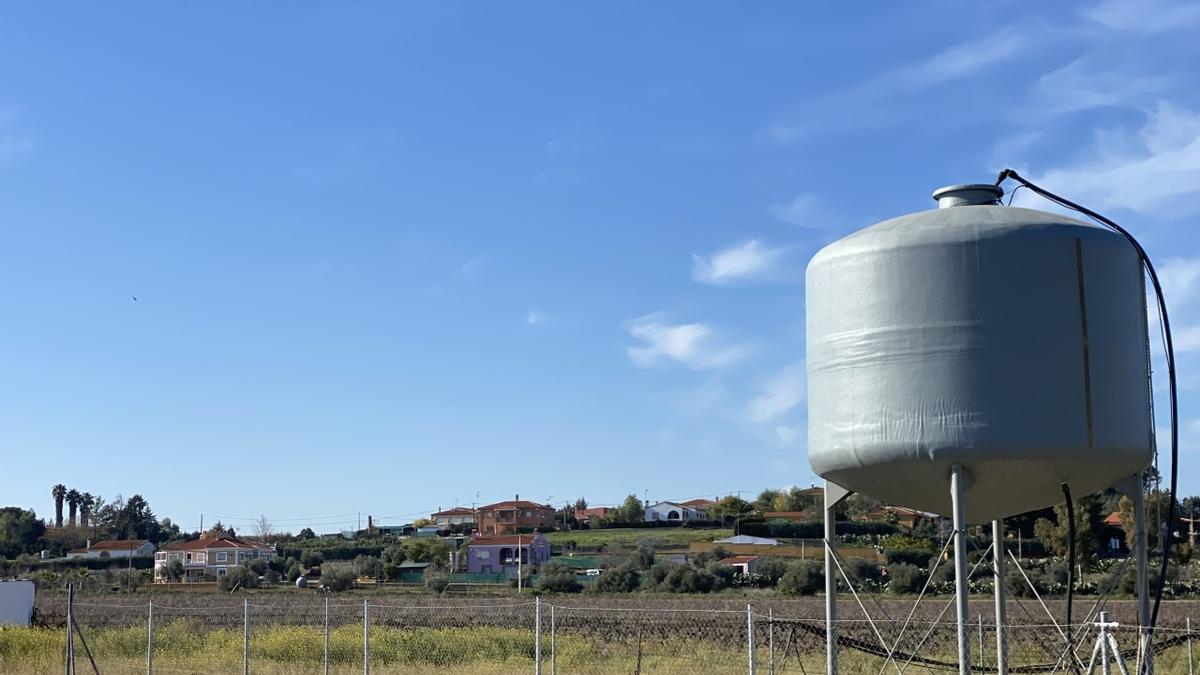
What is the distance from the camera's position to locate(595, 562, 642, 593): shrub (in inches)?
2314

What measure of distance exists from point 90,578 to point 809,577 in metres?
47.6

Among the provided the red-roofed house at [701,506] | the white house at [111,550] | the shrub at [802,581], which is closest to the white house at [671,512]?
the red-roofed house at [701,506]

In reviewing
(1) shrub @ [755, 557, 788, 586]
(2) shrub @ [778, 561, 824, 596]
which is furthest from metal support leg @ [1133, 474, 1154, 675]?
(1) shrub @ [755, 557, 788, 586]

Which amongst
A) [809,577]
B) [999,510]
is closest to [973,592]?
[809,577]

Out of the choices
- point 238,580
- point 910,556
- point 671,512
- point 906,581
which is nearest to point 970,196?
point 906,581

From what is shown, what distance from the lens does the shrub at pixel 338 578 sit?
69000 mm

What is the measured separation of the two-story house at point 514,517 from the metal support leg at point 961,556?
382 feet

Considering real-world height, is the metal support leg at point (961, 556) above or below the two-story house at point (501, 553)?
above

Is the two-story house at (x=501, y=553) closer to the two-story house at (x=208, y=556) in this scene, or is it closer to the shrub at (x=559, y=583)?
the two-story house at (x=208, y=556)

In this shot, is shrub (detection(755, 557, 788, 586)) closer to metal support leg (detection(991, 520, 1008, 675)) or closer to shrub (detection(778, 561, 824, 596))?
shrub (detection(778, 561, 824, 596))

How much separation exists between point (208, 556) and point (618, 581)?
2075 inches

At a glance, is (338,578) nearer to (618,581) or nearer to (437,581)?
(437,581)

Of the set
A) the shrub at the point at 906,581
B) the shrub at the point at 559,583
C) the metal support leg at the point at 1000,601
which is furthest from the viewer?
the shrub at the point at 559,583

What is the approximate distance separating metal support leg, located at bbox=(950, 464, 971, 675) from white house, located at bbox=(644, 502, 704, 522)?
397 feet
